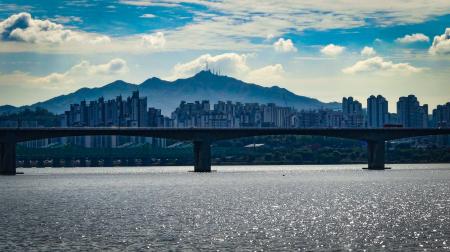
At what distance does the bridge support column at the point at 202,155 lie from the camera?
7067 inches

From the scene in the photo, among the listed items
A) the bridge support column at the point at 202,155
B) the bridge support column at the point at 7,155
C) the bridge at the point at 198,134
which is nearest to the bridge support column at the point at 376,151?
the bridge at the point at 198,134

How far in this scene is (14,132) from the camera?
168 metres

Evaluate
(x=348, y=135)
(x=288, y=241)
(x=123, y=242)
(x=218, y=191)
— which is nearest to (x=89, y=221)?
(x=123, y=242)

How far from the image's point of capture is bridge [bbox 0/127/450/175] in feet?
550

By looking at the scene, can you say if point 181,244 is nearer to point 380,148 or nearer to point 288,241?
point 288,241

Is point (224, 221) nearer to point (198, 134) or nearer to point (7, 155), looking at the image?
point (7, 155)

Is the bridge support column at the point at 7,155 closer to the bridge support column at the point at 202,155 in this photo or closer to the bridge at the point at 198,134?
the bridge at the point at 198,134

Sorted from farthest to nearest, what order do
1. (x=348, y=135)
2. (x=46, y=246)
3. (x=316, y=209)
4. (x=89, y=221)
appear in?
(x=348, y=135), (x=316, y=209), (x=89, y=221), (x=46, y=246)

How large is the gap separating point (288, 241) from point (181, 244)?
286 inches

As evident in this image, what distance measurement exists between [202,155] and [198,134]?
4487 millimetres

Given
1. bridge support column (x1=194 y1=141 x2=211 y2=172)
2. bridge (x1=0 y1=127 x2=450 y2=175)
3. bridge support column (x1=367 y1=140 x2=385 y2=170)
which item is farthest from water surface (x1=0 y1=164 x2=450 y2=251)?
bridge support column (x1=367 y1=140 x2=385 y2=170)

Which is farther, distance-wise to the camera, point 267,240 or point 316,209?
point 316,209

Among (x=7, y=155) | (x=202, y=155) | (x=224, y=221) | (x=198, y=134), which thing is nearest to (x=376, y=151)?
(x=202, y=155)

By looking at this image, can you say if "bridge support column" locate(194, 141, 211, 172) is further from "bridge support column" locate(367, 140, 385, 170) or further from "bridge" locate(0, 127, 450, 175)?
"bridge support column" locate(367, 140, 385, 170)
